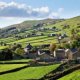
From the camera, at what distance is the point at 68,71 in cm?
7925

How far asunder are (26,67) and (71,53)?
4031 centimetres

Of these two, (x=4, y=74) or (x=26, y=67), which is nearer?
(x=4, y=74)

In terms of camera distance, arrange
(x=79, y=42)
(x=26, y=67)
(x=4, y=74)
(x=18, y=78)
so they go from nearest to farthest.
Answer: (x=18, y=78), (x=4, y=74), (x=26, y=67), (x=79, y=42)

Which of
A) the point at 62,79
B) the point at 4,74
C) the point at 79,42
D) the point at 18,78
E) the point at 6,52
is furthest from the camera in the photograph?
the point at 79,42

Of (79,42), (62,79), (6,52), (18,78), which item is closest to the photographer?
(62,79)

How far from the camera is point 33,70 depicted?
88.8 m

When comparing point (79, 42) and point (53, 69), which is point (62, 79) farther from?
point (79, 42)

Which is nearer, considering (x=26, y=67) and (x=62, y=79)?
(x=62, y=79)

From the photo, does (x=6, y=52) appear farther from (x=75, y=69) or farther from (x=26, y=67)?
(x=75, y=69)

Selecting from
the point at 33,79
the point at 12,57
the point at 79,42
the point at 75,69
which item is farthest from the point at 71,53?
the point at 33,79

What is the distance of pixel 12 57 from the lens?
433ft

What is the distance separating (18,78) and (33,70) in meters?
12.0

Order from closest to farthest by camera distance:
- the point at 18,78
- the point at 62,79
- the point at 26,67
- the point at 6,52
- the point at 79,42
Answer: the point at 62,79 < the point at 18,78 < the point at 26,67 < the point at 6,52 < the point at 79,42

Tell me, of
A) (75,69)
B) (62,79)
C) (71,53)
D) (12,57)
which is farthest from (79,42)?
(62,79)
